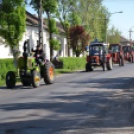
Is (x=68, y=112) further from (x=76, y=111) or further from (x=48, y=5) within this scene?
(x=48, y=5)

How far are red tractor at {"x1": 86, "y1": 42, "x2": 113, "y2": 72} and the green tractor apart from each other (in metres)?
12.1

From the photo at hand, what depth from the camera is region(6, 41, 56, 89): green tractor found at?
623 inches

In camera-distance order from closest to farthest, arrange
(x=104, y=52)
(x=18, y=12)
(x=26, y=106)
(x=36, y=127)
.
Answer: (x=36, y=127)
(x=26, y=106)
(x=18, y=12)
(x=104, y=52)

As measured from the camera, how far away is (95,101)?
11.6 meters

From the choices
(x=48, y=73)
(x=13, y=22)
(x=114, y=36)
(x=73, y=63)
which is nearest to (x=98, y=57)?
(x=73, y=63)

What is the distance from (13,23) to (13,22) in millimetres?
84

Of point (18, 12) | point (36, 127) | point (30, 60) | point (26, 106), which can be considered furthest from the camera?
point (18, 12)

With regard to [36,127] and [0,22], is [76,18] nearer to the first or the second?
[0,22]

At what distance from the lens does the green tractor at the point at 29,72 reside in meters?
15.8

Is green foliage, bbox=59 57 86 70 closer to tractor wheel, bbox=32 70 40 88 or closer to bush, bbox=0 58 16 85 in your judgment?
bush, bbox=0 58 16 85

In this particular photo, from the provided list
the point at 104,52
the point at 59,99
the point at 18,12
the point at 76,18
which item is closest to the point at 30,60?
the point at 59,99

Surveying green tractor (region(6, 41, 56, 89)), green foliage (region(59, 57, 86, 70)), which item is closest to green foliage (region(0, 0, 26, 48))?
green foliage (region(59, 57, 86, 70))

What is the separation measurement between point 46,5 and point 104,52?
6.05m

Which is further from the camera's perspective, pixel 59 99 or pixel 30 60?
pixel 30 60
